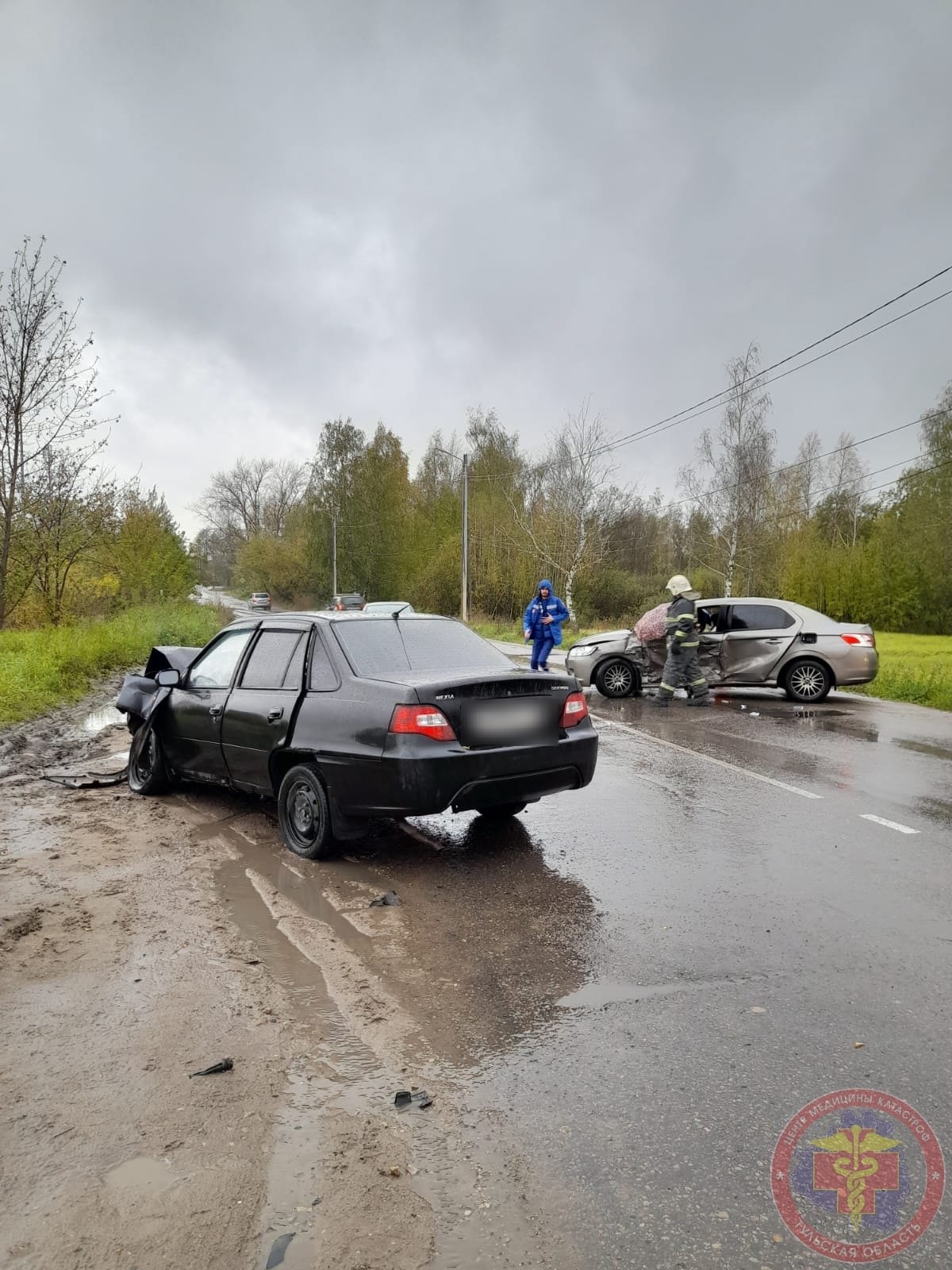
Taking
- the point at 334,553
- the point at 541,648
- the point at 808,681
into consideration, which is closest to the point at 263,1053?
the point at 808,681

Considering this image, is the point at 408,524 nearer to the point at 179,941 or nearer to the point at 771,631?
the point at 771,631

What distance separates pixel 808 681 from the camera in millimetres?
13539

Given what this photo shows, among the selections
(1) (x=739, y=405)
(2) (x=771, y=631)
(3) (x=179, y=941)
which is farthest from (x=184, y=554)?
(3) (x=179, y=941)

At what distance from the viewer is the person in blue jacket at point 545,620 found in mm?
15148

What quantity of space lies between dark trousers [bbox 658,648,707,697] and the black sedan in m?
7.27

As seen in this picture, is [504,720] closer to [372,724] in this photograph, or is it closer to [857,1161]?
[372,724]

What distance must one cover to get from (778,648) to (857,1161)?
11703mm

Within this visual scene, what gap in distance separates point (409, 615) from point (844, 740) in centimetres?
617

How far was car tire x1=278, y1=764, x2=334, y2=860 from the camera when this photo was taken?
5215mm

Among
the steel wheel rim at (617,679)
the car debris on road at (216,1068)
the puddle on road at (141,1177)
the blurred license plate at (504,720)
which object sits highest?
the blurred license plate at (504,720)

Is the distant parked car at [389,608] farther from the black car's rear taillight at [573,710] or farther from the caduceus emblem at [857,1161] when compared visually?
the caduceus emblem at [857,1161]

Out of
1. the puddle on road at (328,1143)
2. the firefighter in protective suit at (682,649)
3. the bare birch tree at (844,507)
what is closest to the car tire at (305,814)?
the puddle on road at (328,1143)

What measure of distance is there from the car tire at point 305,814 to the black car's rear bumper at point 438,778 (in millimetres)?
165

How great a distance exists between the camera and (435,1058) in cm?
301
